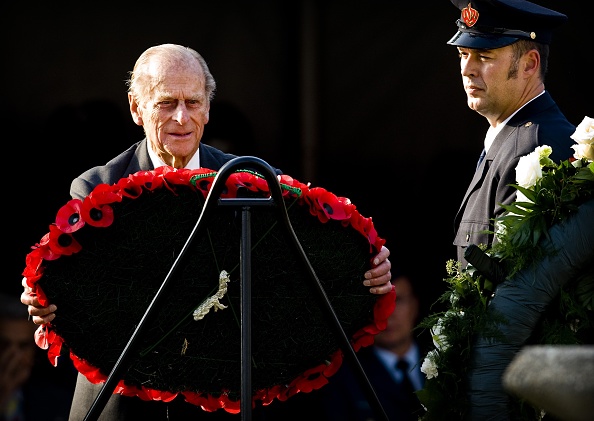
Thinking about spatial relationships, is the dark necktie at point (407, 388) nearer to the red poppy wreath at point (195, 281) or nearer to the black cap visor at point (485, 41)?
the black cap visor at point (485, 41)

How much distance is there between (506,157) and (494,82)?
12.5 inches

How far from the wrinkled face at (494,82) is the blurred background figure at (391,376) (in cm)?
104

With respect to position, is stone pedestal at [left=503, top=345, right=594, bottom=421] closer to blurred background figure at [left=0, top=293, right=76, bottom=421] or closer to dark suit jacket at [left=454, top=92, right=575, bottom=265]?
dark suit jacket at [left=454, top=92, right=575, bottom=265]

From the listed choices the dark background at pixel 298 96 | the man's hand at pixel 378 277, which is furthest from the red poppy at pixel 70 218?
the dark background at pixel 298 96

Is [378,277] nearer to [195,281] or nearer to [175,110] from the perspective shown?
[195,281]

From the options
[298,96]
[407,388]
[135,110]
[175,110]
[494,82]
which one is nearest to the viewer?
[175,110]

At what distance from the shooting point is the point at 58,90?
479 cm

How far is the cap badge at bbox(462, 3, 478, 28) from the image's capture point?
3994mm

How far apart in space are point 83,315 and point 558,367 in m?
1.48

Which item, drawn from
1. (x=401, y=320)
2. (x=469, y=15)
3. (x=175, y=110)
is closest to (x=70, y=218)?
(x=175, y=110)

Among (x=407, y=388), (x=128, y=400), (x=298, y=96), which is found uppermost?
(x=298, y=96)

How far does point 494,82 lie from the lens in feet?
12.8

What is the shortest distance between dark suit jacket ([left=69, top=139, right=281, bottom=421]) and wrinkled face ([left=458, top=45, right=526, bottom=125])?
0.92 m

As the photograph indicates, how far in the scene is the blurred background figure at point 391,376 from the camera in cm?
476
